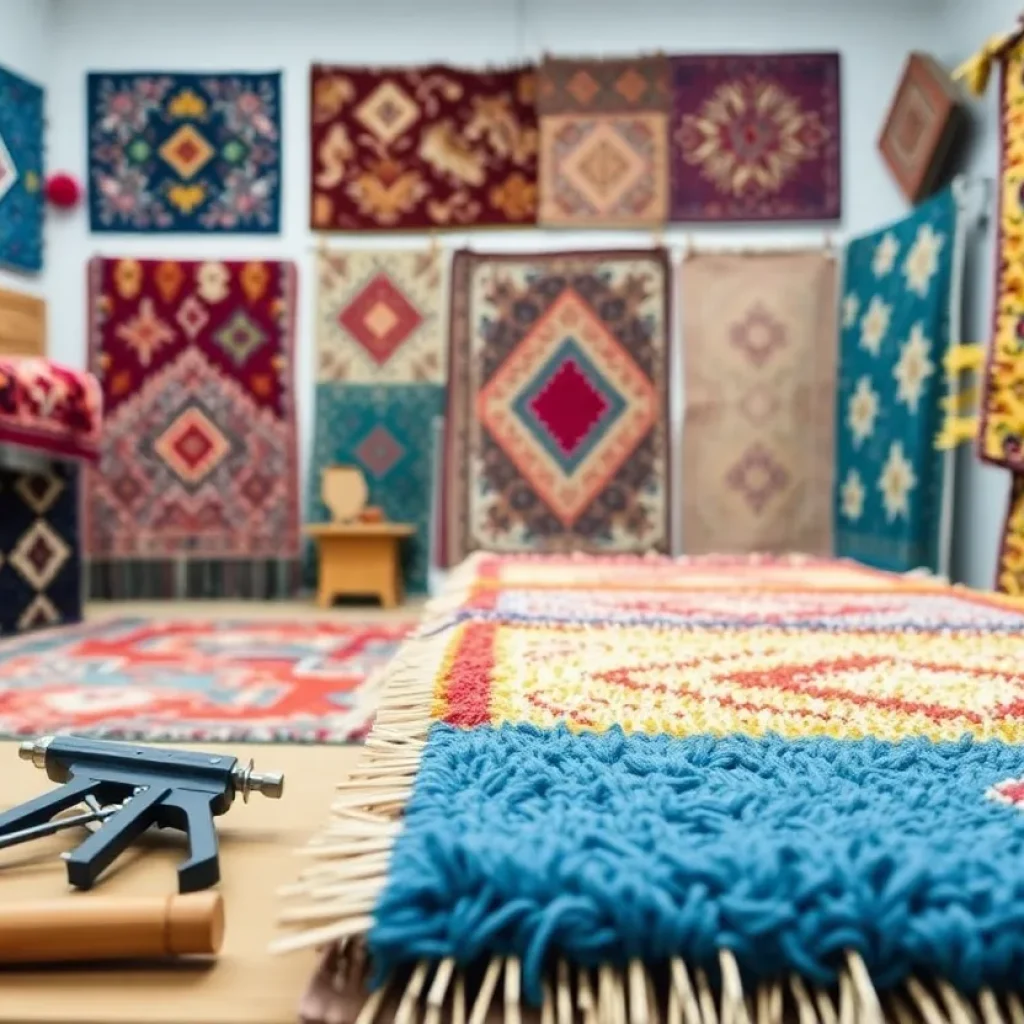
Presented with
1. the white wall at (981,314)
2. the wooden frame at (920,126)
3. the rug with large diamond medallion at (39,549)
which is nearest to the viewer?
the rug with large diamond medallion at (39,549)

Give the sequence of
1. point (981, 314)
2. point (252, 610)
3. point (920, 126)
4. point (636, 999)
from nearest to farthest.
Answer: point (636, 999), point (981, 314), point (920, 126), point (252, 610)

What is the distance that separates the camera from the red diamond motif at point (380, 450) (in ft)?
12.1

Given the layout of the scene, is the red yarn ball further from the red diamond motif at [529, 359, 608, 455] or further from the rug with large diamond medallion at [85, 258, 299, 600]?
the red diamond motif at [529, 359, 608, 455]

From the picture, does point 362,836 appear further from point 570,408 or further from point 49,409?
point 570,408

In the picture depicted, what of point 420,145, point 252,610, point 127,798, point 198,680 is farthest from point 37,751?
point 420,145

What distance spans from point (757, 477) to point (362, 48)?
7.37 feet

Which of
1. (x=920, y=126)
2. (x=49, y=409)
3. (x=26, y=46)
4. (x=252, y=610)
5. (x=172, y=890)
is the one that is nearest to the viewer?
(x=172, y=890)

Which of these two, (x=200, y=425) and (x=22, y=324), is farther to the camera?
(x=200, y=425)

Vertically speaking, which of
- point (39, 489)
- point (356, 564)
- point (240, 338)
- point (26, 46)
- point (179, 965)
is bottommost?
point (356, 564)

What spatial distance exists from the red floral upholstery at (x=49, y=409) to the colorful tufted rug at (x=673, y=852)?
74.6 inches

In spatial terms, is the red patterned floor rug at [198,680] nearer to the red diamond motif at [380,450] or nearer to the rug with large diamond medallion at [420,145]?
the red diamond motif at [380,450]

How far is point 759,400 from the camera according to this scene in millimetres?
3607

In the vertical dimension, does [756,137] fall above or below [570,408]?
above

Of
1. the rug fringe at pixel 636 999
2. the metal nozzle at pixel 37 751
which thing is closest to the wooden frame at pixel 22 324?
the metal nozzle at pixel 37 751
